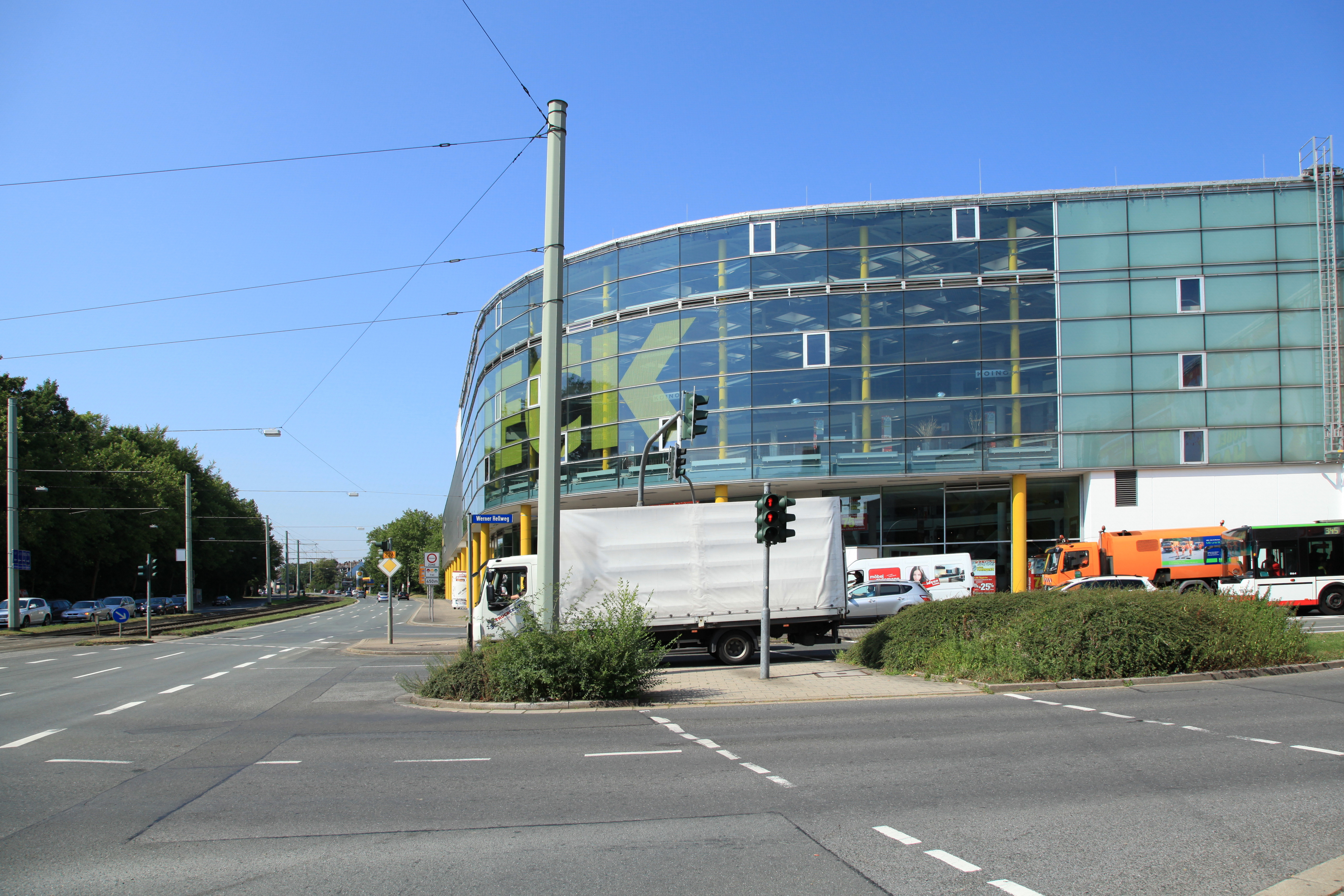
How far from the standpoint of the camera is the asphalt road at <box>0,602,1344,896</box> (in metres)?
5.56

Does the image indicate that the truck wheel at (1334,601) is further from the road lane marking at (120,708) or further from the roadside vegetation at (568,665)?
the road lane marking at (120,708)

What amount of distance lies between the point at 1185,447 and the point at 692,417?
26.0m

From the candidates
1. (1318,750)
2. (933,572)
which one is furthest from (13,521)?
(1318,750)

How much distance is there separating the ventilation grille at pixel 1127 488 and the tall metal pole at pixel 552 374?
2910 cm

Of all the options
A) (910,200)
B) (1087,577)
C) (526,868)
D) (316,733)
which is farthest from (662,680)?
(910,200)

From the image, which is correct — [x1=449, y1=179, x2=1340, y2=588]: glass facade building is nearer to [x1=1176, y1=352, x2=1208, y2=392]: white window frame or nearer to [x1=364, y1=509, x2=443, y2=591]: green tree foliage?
[x1=1176, y1=352, x2=1208, y2=392]: white window frame

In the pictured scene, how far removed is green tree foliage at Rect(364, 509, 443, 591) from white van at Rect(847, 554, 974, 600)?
123m

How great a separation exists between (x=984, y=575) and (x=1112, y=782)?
31208 millimetres

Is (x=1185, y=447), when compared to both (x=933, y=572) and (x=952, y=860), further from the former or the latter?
(x=952, y=860)

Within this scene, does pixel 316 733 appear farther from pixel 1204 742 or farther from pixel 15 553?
pixel 15 553

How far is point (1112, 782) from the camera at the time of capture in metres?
7.83

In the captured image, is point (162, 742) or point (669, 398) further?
point (669, 398)

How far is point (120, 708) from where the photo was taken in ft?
47.8

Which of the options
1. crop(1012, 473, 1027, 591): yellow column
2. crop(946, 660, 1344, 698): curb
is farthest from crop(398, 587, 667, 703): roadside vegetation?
crop(1012, 473, 1027, 591): yellow column
